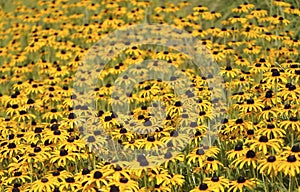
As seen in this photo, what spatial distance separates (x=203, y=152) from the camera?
5824 mm

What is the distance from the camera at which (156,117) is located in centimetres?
710

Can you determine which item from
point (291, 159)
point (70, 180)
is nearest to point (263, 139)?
point (291, 159)

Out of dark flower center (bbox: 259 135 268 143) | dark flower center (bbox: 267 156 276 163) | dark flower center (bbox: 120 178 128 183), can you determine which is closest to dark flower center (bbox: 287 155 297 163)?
dark flower center (bbox: 267 156 276 163)

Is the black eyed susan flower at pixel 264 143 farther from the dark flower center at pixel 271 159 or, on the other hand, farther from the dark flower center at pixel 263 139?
the dark flower center at pixel 271 159

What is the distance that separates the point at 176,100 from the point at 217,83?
34.2 inches

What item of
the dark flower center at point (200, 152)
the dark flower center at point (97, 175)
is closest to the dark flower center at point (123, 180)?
the dark flower center at point (97, 175)

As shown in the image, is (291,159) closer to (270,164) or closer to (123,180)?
(270,164)

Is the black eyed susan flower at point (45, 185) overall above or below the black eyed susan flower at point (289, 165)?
below

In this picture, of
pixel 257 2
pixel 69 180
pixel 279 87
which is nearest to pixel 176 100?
pixel 279 87

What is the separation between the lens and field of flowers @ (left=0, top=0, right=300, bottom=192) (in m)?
5.49

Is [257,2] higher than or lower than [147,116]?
higher

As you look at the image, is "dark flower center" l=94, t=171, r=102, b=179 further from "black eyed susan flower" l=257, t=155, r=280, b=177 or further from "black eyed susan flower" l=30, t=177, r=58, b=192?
"black eyed susan flower" l=257, t=155, r=280, b=177

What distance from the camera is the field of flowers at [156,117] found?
5488mm

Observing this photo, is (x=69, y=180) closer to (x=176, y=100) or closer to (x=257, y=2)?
(x=176, y=100)
